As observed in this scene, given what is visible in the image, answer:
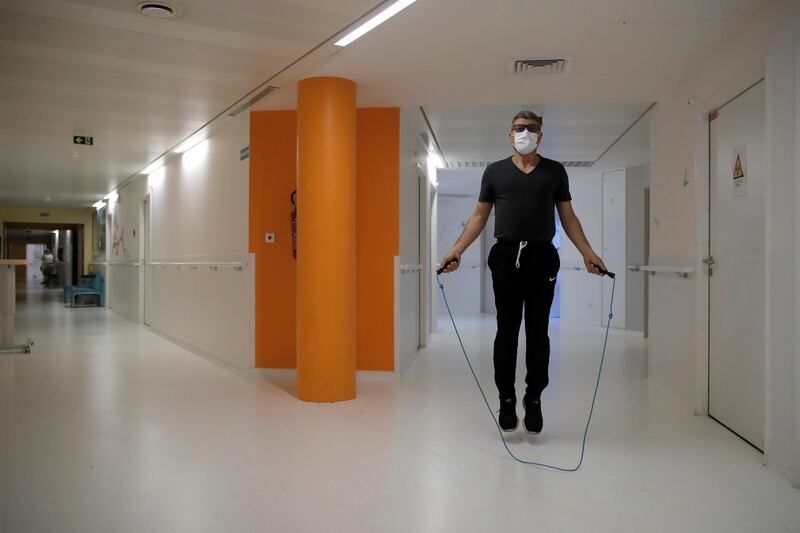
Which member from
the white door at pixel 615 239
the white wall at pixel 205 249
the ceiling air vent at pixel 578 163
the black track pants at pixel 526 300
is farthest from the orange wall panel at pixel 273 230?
the white door at pixel 615 239

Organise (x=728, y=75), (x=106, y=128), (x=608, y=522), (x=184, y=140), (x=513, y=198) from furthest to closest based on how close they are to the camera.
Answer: (x=184, y=140) → (x=106, y=128) → (x=728, y=75) → (x=513, y=198) → (x=608, y=522)

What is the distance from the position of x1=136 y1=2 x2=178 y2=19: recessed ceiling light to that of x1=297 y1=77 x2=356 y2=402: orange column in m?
1.15

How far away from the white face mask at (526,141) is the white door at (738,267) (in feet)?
3.86

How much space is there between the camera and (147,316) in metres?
9.12

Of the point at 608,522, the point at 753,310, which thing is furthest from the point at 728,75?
the point at 608,522

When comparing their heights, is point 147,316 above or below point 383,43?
below

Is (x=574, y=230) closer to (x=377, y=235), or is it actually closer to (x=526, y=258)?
(x=526, y=258)

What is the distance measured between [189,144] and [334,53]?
142 inches

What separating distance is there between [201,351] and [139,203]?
4391 millimetres

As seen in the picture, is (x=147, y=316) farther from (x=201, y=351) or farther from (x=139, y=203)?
(x=201, y=351)

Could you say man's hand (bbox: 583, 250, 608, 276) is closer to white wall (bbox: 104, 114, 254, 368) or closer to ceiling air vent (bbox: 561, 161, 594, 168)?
white wall (bbox: 104, 114, 254, 368)

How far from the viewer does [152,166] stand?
8406mm

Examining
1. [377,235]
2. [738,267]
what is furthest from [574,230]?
[377,235]

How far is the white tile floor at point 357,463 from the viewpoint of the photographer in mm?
2168
